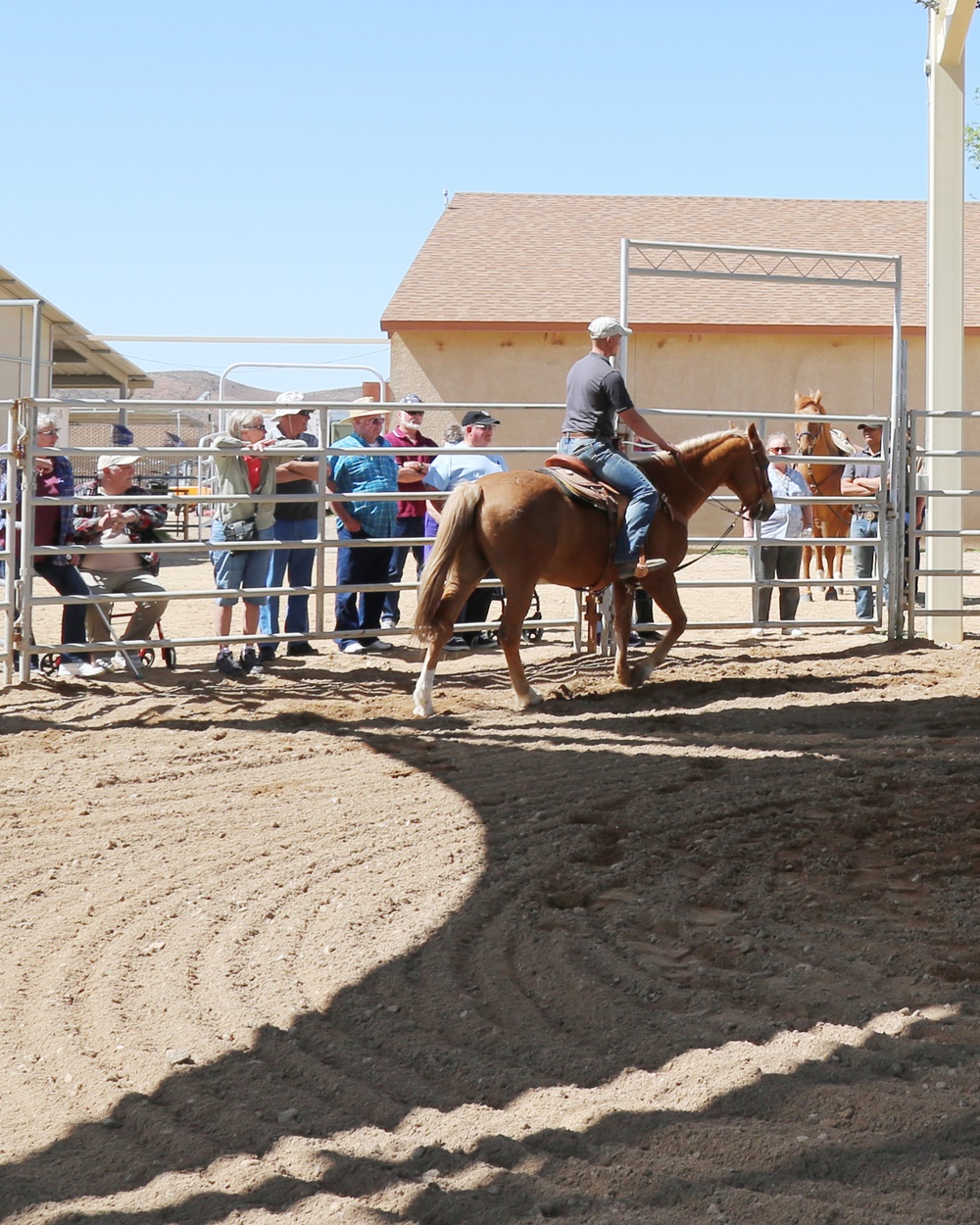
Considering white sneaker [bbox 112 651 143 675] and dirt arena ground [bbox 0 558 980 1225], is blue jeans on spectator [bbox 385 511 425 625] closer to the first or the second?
white sneaker [bbox 112 651 143 675]

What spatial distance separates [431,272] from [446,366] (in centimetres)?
255

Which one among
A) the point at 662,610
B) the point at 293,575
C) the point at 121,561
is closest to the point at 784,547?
the point at 662,610

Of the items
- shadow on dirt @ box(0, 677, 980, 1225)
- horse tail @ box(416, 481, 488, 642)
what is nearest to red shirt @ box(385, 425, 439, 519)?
horse tail @ box(416, 481, 488, 642)

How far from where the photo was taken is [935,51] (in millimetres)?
10711

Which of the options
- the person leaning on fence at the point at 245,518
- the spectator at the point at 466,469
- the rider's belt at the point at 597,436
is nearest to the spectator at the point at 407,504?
the spectator at the point at 466,469

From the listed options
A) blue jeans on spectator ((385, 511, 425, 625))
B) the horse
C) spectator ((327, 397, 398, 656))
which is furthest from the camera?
the horse

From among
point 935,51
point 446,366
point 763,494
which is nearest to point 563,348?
point 446,366

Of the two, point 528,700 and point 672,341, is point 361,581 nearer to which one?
point 528,700

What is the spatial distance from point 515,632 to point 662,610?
1354mm

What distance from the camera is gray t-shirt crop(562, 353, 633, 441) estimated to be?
27.0ft

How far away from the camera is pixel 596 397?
830 centimetres

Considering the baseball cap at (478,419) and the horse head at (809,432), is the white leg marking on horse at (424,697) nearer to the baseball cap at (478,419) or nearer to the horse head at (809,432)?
the baseball cap at (478,419)

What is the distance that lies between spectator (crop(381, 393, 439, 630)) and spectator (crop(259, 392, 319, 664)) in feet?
2.22

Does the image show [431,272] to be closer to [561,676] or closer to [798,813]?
[561,676]
